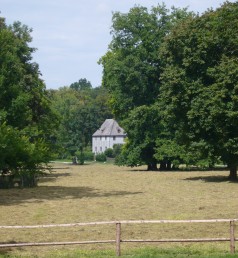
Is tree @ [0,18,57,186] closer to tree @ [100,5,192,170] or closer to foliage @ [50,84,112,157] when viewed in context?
tree @ [100,5,192,170]

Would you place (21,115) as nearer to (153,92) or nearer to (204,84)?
(204,84)

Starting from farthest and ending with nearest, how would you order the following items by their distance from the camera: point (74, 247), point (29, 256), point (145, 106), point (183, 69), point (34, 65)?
point (145, 106) → point (34, 65) → point (183, 69) → point (74, 247) → point (29, 256)

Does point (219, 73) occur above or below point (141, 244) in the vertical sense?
above

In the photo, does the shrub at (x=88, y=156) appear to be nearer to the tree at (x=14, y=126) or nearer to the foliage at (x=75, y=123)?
the foliage at (x=75, y=123)

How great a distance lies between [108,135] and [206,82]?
386 feet

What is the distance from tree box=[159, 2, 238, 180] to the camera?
3994 centimetres

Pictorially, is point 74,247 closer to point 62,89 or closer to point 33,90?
point 33,90

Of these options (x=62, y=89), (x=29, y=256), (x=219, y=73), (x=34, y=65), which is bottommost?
(x=29, y=256)

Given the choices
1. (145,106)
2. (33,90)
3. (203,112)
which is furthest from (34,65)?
(203,112)

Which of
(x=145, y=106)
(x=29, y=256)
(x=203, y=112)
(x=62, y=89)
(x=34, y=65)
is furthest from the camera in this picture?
(x=62, y=89)

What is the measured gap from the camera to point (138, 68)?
218 ft

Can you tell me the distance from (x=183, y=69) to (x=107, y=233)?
27379 mm

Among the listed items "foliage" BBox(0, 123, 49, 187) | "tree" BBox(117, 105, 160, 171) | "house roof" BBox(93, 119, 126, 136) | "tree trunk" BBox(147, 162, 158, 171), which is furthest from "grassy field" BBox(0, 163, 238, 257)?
"house roof" BBox(93, 119, 126, 136)

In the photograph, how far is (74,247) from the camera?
15.5 m
